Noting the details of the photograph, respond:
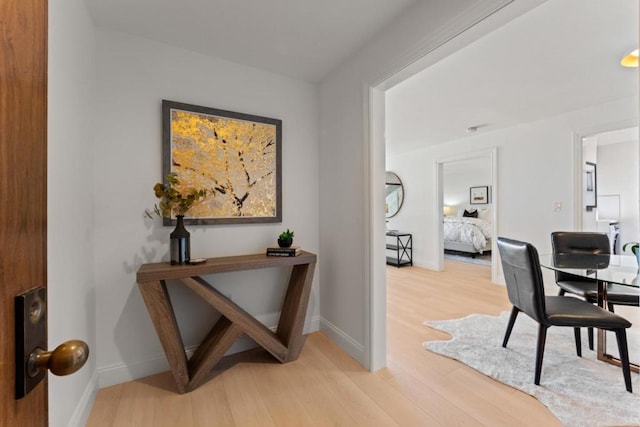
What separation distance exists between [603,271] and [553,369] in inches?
30.2

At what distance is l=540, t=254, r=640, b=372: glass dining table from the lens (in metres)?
1.78

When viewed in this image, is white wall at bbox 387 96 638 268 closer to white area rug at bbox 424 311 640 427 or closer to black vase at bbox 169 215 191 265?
white area rug at bbox 424 311 640 427

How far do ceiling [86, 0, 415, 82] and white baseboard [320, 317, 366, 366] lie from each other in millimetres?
2184

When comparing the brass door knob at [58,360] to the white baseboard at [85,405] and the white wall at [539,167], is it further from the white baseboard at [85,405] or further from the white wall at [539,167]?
the white wall at [539,167]

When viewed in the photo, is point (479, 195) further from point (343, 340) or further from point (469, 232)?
point (343, 340)

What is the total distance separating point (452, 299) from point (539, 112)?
Answer: 8.25 ft

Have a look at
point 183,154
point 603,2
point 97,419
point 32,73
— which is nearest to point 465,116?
point 603,2

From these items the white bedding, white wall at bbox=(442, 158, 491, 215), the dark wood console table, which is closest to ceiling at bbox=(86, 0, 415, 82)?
the dark wood console table

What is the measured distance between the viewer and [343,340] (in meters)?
2.26

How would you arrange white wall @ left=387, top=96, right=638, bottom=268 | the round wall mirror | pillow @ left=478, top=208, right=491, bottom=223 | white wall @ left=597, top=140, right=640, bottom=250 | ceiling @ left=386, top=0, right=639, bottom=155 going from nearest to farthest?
1. ceiling @ left=386, top=0, right=639, bottom=155
2. white wall @ left=387, top=96, right=638, bottom=268
3. white wall @ left=597, top=140, right=640, bottom=250
4. the round wall mirror
5. pillow @ left=478, top=208, right=491, bottom=223

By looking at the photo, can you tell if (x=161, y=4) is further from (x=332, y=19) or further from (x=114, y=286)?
(x=114, y=286)

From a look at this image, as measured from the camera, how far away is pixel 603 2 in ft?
5.25

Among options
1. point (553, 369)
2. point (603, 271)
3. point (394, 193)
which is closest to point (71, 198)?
point (553, 369)

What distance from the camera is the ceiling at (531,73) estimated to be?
1764mm
